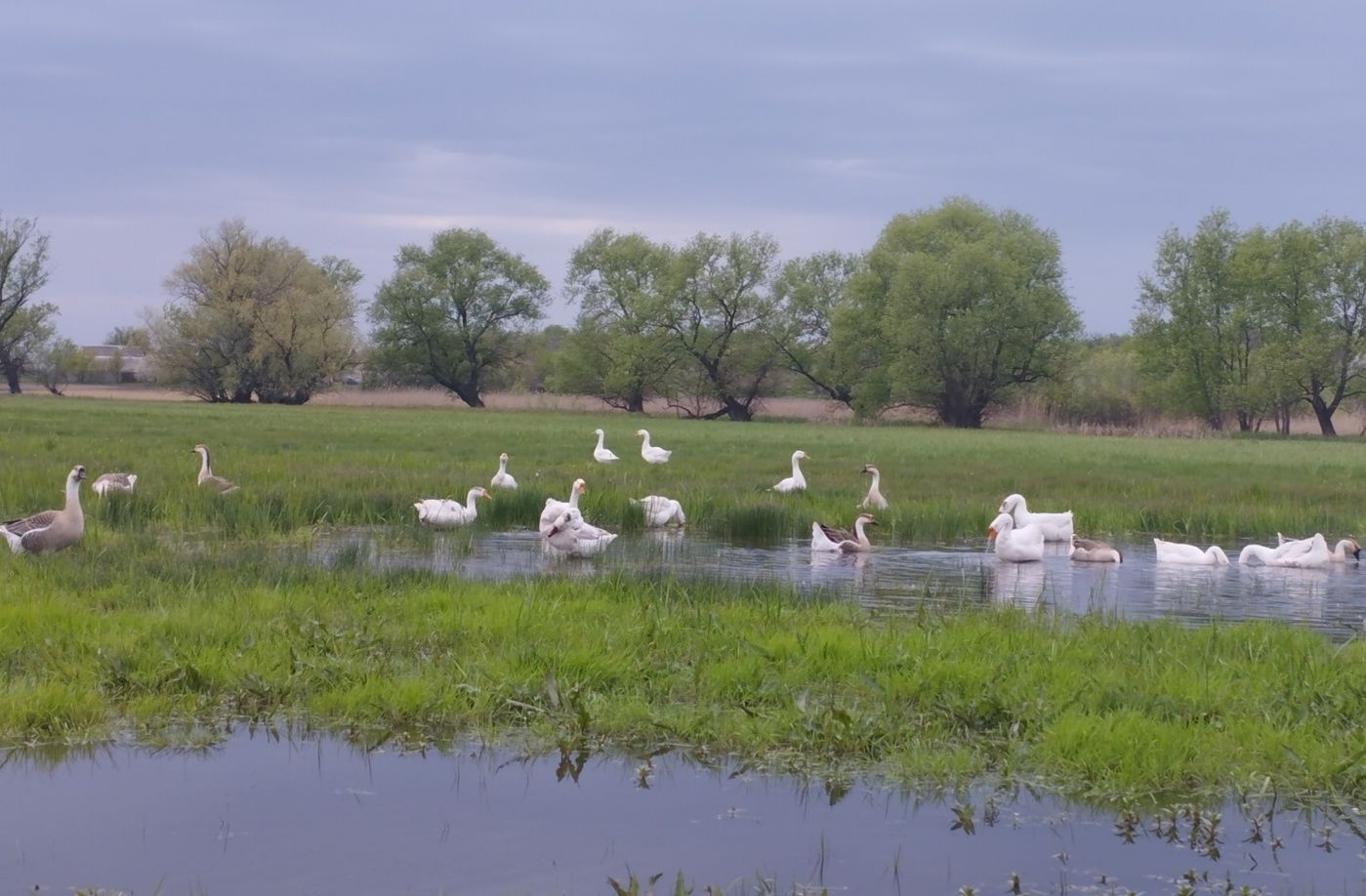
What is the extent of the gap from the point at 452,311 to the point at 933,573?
314 feet

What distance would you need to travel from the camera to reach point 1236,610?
13602mm

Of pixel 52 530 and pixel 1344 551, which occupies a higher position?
pixel 52 530

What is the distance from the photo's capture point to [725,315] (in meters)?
98.3

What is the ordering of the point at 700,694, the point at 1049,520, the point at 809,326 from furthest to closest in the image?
the point at 809,326, the point at 1049,520, the point at 700,694

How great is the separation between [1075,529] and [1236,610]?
8.69 metres

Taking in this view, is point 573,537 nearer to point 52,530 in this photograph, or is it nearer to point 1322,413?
point 52,530

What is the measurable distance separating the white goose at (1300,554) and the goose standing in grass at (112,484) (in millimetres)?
14300

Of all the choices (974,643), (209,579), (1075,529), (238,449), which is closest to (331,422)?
(238,449)

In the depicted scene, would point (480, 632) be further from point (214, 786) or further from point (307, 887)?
point (307, 887)

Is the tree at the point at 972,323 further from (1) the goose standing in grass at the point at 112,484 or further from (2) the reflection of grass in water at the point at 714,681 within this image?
(2) the reflection of grass in water at the point at 714,681

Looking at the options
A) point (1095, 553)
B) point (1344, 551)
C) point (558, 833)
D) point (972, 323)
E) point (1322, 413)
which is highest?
point (972, 323)

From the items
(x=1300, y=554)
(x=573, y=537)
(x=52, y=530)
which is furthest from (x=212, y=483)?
(x=1300, y=554)

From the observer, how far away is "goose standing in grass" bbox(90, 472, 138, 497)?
62.0 feet

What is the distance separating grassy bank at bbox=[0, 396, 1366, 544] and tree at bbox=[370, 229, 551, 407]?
62.2 metres
